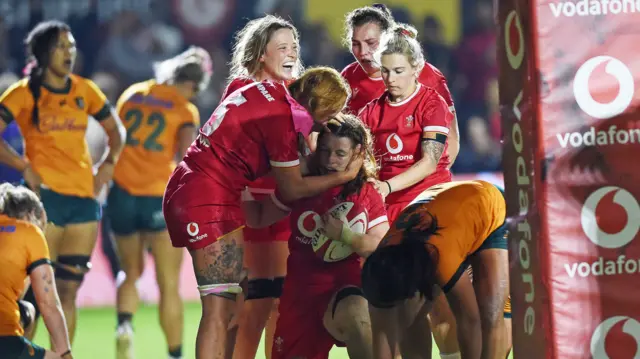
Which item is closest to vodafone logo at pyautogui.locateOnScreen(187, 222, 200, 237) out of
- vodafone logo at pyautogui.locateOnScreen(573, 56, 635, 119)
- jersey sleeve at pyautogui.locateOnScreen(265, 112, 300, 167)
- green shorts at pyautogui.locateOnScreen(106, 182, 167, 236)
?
jersey sleeve at pyautogui.locateOnScreen(265, 112, 300, 167)

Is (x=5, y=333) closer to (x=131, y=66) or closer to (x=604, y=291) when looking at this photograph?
(x=604, y=291)

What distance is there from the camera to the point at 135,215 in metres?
8.51

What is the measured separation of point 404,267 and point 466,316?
0.70 metres

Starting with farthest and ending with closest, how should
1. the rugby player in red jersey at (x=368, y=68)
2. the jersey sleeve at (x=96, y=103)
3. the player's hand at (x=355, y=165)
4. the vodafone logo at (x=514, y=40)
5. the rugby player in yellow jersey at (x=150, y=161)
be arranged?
the rugby player in yellow jersey at (x=150, y=161) < the jersey sleeve at (x=96, y=103) < the rugby player in red jersey at (x=368, y=68) < the player's hand at (x=355, y=165) < the vodafone logo at (x=514, y=40)

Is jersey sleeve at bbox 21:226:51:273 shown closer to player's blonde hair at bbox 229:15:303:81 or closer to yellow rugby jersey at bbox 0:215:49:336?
yellow rugby jersey at bbox 0:215:49:336

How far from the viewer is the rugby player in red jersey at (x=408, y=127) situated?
595 cm

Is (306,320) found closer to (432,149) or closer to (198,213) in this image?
(198,213)

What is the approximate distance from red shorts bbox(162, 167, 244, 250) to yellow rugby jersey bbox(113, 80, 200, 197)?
3437mm

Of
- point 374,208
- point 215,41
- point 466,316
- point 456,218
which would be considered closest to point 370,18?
point 374,208

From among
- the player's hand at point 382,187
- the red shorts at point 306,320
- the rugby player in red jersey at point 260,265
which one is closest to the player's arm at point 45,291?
the rugby player in red jersey at point 260,265

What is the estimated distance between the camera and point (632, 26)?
429cm

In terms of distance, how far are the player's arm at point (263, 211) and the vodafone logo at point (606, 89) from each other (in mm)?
1796

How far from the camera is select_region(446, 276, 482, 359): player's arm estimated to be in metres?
5.13

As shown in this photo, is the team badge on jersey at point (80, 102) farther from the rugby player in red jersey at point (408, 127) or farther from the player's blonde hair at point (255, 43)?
the rugby player in red jersey at point (408, 127)
